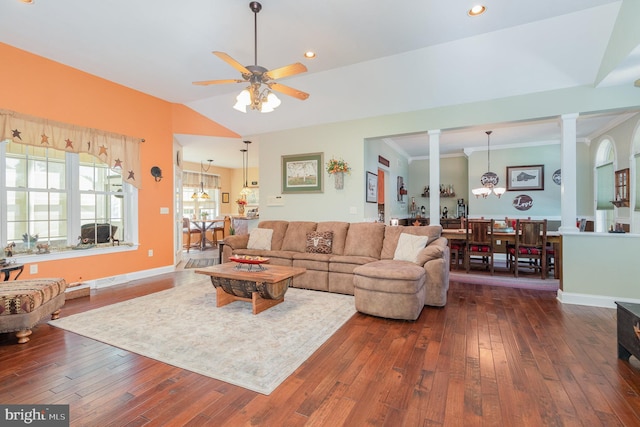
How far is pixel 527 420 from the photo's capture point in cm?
169

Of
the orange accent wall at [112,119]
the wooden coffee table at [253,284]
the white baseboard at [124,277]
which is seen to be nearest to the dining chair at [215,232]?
the orange accent wall at [112,119]

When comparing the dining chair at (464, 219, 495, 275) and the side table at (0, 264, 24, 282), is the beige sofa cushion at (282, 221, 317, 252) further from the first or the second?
the side table at (0, 264, 24, 282)

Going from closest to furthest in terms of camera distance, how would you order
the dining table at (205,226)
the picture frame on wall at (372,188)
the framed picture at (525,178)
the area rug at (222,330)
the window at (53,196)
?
the area rug at (222,330) < the window at (53,196) < the picture frame on wall at (372,188) < the framed picture at (525,178) < the dining table at (205,226)

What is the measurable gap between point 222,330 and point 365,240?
2458 mm

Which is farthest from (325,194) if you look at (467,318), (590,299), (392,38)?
(590,299)

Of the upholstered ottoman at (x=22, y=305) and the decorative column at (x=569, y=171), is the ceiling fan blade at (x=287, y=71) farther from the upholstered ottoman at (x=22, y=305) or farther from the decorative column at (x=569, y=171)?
the decorative column at (x=569, y=171)

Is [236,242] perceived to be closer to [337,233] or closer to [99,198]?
[337,233]

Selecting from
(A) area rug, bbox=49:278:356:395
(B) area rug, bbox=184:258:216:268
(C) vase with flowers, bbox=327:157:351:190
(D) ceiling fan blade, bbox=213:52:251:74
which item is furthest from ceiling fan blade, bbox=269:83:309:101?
(B) area rug, bbox=184:258:216:268

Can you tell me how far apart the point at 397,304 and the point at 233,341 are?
1721 mm

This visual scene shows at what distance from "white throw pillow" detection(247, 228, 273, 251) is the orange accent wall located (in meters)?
1.86

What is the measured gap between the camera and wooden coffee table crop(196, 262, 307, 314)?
3.29m

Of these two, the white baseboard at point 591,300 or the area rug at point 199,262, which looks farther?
the area rug at point 199,262

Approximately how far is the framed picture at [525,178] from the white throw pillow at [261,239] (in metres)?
6.21

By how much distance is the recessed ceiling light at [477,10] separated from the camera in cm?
300
